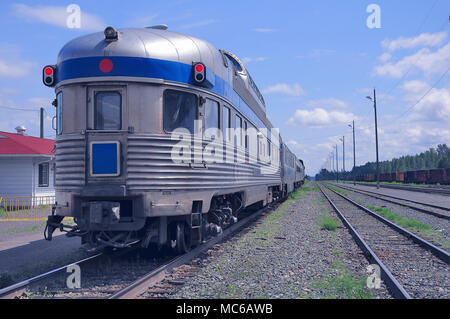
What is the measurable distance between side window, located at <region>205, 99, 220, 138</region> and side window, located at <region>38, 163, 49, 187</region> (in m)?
16.1

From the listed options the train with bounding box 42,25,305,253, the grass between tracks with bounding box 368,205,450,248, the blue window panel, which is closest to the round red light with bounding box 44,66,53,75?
the train with bounding box 42,25,305,253

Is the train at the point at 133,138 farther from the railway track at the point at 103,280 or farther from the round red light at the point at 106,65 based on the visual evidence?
the railway track at the point at 103,280

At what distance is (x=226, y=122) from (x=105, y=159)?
2.73m

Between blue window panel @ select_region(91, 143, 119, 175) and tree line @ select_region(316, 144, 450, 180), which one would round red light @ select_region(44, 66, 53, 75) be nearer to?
blue window panel @ select_region(91, 143, 119, 175)

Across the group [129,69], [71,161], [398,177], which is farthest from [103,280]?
[398,177]

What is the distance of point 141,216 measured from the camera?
6137 millimetres

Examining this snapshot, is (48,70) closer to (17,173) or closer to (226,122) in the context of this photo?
(226,122)

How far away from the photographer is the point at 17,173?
2012 cm

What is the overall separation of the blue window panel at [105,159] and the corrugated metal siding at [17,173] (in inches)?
617
